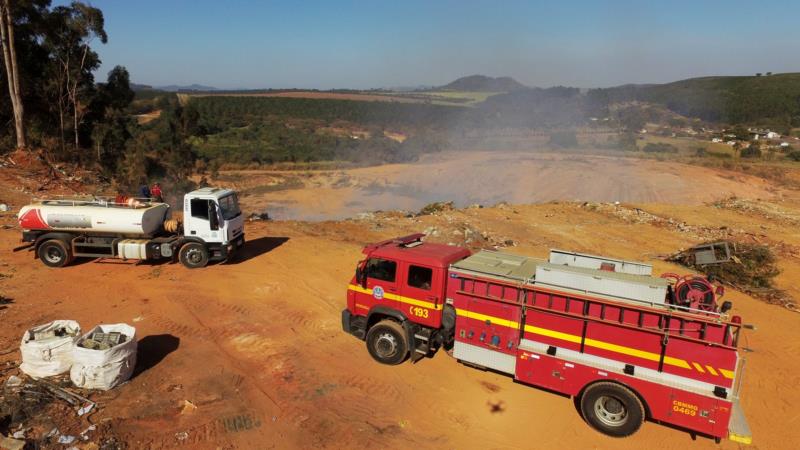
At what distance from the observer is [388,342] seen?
382 inches

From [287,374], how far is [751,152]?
191ft

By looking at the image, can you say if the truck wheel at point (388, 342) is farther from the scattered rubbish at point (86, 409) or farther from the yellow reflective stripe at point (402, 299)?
the scattered rubbish at point (86, 409)

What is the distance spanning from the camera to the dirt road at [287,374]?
7.81 m

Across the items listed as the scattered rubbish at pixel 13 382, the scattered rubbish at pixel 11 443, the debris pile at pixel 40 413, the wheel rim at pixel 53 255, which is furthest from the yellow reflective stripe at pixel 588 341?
the wheel rim at pixel 53 255

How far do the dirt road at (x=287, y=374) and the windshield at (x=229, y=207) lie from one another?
5.76 ft

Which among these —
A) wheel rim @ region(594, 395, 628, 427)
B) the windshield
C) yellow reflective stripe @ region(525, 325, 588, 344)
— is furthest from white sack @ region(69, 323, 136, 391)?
wheel rim @ region(594, 395, 628, 427)

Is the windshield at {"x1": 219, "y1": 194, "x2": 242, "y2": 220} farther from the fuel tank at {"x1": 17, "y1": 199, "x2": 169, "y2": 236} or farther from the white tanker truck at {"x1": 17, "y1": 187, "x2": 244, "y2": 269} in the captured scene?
the fuel tank at {"x1": 17, "y1": 199, "x2": 169, "y2": 236}

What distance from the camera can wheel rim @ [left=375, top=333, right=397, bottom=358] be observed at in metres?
9.64

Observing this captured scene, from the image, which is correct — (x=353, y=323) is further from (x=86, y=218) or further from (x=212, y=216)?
(x=86, y=218)

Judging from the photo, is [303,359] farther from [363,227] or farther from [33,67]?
[33,67]

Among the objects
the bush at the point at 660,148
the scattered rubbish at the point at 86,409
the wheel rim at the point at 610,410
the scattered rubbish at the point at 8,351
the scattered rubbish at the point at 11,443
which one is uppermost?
the bush at the point at 660,148

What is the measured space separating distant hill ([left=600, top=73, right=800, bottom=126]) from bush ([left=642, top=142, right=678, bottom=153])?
103 ft

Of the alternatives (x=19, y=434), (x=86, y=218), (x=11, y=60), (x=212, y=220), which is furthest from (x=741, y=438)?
(x=11, y=60)

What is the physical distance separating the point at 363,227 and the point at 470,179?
2348cm
